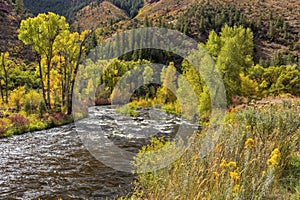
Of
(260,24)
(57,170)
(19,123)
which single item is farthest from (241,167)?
(260,24)

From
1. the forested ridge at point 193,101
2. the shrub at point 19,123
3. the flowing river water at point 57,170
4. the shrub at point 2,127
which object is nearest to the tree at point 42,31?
the forested ridge at point 193,101

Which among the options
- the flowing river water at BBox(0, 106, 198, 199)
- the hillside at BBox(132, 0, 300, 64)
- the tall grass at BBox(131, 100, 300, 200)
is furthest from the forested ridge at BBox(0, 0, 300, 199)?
the hillside at BBox(132, 0, 300, 64)

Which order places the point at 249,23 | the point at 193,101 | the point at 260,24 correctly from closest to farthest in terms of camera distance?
the point at 193,101 < the point at 249,23 < the point at 260,24

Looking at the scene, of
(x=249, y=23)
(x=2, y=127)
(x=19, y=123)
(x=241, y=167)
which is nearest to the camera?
(x=241, y=167)

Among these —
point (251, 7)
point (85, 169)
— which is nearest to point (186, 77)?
point (85, 169)

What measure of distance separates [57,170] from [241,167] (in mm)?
8184

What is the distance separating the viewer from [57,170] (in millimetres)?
10844

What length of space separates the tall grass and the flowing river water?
211 cm

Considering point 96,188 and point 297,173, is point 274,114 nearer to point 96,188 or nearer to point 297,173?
point 297,173

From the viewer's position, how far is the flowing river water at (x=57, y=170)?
865 centimetres

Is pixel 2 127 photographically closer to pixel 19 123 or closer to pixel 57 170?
pixel 19 123

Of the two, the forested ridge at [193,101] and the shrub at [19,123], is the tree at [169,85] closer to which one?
the forested ridge at [193,101]

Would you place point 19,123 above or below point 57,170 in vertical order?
above

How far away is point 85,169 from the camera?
10953mm
